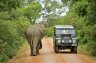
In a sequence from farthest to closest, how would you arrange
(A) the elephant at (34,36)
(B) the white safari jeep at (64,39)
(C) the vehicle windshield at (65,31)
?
1. (C) the vehicle windshield at (65,31)
2. (B) the white safari jeep at (64,39)
3. (A) the elephant at (34,36)

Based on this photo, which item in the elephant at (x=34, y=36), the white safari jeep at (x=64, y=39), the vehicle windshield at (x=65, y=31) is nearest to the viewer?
the elephant at (x=34, y=36)

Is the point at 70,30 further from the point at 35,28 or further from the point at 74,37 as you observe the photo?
the point at 35,28

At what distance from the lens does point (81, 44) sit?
152 feet

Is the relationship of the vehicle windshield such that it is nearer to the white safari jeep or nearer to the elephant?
the white safari jeep

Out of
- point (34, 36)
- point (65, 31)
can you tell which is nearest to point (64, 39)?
point (65, 31)

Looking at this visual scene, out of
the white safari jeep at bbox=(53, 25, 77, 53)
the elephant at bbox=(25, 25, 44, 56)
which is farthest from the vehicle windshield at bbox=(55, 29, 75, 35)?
the elephant at bbox=(25, 25, 44, 56)

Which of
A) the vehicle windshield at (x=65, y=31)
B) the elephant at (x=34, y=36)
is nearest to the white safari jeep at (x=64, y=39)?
the vehicle windshield at (x=65, y=31)

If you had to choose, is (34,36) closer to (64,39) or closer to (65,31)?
(64,39)

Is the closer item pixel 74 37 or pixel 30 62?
pixel 30 62

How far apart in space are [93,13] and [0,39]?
9.41 m

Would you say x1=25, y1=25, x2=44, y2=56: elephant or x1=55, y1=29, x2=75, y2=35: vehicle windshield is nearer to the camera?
x1=25, y1=25, x2=44, y2=56: elephant

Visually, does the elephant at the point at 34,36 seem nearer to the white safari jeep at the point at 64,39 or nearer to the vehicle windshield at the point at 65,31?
the white safari jeep at the point at 64,39

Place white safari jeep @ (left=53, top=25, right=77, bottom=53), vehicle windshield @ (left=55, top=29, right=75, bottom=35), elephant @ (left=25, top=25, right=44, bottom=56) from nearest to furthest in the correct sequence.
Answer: elephant @ (left=25, top=25, right=44, bottom=56)
white safari jeep @ (left=53, top=25, right=77, bottom=53)
vehicle windshield @ (left=55, top=29, right=75, bottom=35)

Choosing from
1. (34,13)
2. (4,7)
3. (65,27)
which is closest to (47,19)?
(34,13)
